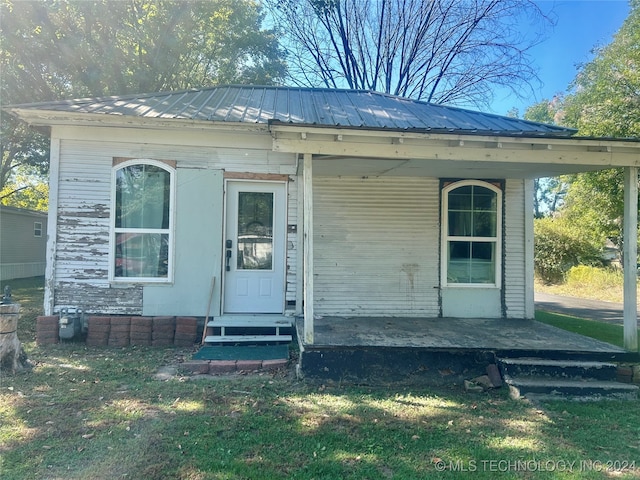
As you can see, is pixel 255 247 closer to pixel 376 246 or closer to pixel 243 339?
pixel 243 339

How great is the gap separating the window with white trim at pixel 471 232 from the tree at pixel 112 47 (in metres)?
10.4

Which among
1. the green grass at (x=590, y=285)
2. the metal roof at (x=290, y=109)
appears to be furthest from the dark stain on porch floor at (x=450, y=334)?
the green grass at (x=590, y=285)

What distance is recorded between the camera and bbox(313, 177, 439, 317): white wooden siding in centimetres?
652

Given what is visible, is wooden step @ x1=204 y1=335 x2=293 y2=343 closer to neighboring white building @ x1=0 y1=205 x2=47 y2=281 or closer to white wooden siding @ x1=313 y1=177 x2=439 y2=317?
white wooden siding @ x1=313 y1=177 x2=439 y2=317

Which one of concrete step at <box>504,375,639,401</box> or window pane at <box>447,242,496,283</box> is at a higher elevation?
window pane at <box>447,242,496,283</box>

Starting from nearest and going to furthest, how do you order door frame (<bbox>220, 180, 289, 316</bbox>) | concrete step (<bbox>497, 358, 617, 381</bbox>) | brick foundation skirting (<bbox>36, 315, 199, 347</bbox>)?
concrete step (<bbox>497, 358, 617, 381</bbox>) < brick foundation skirting (<bbox>36, 315, 199, 347</bbox>) < door frame (<bbox>220, 180, 289, 316</bbox>)

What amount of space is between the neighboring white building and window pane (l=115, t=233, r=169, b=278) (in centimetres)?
1171

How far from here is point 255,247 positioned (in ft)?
21.0

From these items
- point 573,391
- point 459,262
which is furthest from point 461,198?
point 573,391

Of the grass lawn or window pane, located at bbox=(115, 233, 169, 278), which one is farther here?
window pane, located at bbox=(115, 233, 169, 278)

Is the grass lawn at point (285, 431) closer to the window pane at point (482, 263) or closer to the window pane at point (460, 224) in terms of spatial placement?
the window pane at point (482, 263)

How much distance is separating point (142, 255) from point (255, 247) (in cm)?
174

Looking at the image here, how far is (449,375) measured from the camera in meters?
4.56

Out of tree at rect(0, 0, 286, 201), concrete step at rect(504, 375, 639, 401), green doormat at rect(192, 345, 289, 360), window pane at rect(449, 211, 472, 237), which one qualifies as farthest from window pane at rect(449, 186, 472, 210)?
tree at rect(0, 0, 286, 201)
